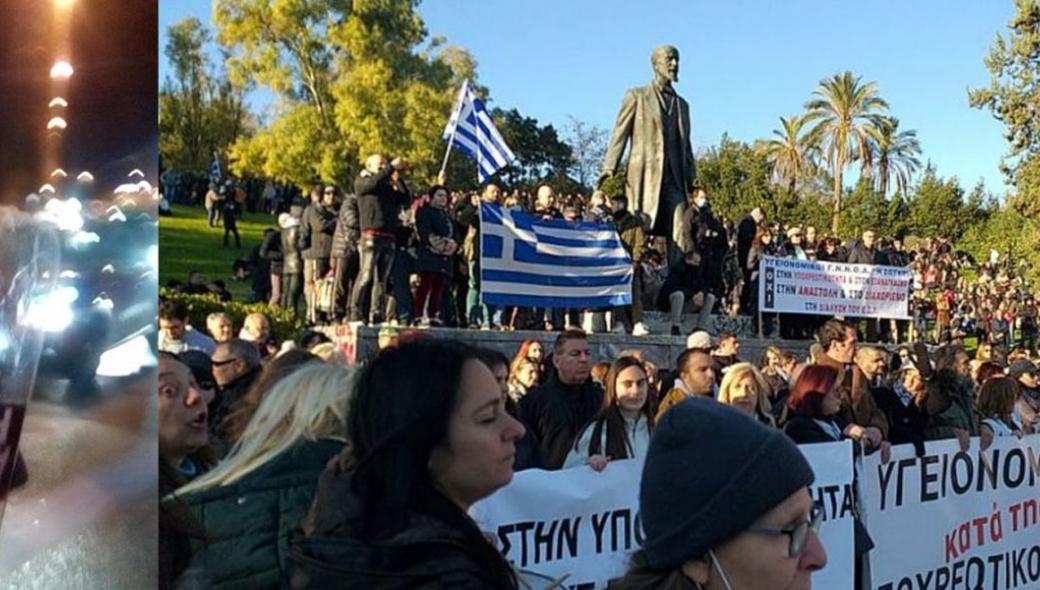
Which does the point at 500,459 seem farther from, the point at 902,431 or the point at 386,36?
the point at 386,36

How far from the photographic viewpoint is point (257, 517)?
234cm

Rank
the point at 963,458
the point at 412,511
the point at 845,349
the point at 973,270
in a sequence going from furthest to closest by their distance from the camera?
the point at 973,270
the point at 845,349
the point at 963,458
the point at 412,511

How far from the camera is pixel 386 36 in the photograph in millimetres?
36406

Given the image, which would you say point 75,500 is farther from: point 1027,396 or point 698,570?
point 1027,396

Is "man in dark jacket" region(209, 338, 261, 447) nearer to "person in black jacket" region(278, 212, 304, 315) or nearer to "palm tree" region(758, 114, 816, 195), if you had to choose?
"person in black jacket" region(278, 212, 304, 315)

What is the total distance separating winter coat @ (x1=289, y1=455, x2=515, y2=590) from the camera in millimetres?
1645

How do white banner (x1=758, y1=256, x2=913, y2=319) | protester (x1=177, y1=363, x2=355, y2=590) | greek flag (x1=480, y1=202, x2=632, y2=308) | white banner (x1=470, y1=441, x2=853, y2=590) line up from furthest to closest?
white banner (x1=758, y1=256, x2=913, y2=319)
greek flag (x1=480, y1=202, x2=632, y2=308)
white banner (x1=470, y1=441, x2=853, y2=590)
protester (x1=177, y1=363, x2=355, y2=590)

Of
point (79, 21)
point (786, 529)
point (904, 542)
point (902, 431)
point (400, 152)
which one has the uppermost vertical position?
point (400, 152)

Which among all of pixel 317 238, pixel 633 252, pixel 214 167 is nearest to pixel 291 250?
pixel 317 238

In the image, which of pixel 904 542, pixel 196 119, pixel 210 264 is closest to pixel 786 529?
pixel 196 119

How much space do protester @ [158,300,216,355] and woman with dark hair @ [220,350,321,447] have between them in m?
0.21

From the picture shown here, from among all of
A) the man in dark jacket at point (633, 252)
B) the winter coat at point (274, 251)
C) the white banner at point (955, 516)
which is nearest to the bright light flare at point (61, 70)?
the white banner at point (955, 516)

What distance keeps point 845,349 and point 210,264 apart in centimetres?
915

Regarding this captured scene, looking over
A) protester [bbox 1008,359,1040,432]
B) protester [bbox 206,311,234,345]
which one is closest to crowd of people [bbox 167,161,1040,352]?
protester [bbox 206,311,234,345]
